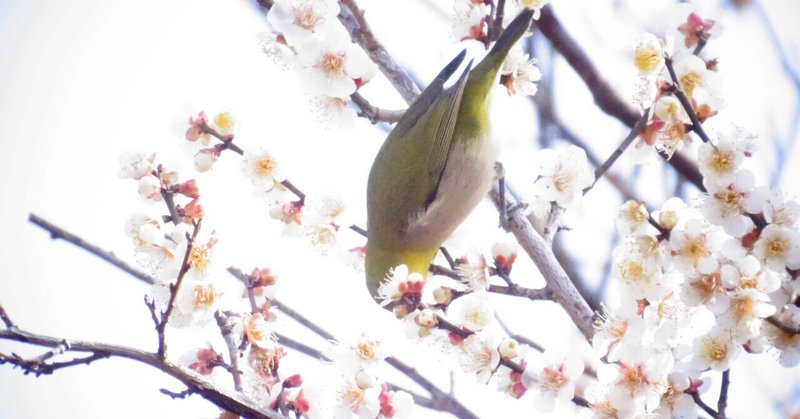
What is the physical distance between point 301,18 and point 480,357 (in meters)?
1.32

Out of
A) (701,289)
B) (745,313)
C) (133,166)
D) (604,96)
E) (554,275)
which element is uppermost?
(604,96)

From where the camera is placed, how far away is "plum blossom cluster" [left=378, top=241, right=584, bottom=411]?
2334 mm

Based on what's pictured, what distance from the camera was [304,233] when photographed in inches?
118

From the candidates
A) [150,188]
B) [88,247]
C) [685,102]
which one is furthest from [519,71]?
[88,247]

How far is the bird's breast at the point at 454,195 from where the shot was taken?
3600 millimetres

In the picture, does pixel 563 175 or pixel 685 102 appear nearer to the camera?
pixel 685 102

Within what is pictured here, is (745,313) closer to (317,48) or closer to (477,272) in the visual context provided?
(477,272)

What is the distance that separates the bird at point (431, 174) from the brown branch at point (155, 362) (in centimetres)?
180

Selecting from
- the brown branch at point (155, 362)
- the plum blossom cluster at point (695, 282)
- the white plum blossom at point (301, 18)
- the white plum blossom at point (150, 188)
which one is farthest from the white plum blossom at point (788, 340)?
the white plum blossom at point (150, 188)

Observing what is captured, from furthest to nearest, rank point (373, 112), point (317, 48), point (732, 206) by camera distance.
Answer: point (373, 112)
point (317, 48)
point (732, 206)

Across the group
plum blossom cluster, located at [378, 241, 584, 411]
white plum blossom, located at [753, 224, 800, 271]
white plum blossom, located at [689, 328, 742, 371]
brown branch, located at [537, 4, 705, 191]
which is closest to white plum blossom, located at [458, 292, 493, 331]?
plum blossom cluster, located at [378, 241, 584, 411]

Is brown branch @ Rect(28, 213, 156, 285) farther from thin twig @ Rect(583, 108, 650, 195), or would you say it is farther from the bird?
thin twig @ Rect(583, 108, 650, 195)

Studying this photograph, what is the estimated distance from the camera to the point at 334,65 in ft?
9.11

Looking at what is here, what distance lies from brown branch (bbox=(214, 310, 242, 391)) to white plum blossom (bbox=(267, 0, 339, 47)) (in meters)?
1.01
